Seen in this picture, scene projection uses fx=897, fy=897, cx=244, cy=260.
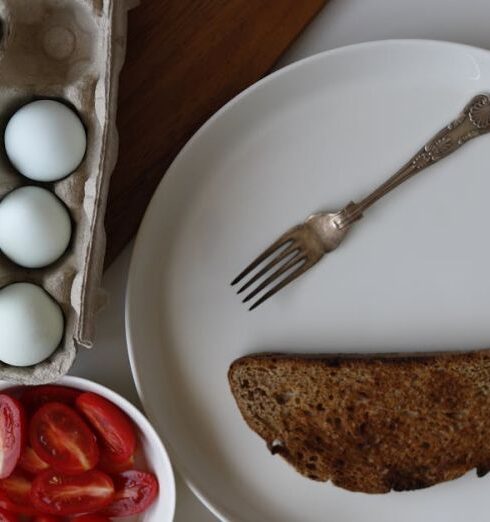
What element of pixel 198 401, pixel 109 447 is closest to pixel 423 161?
pixel 198 401

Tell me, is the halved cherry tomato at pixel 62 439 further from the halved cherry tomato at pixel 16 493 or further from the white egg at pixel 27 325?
the white egg at pixel 27 325

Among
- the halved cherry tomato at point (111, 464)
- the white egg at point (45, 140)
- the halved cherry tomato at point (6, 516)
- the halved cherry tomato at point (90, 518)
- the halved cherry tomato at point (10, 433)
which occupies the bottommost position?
the halved cherry tomato at point (6, 516)

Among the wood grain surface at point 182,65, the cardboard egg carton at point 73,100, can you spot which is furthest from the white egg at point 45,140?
the wood grain surface at point 182,65

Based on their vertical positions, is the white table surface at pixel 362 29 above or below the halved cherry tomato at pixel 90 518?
above

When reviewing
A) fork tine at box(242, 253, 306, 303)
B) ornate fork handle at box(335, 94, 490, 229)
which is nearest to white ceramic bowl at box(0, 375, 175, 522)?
fork tine at box(242, 253, 306, 303)

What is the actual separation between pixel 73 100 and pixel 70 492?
0.53 metres

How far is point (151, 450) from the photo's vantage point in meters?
1.24

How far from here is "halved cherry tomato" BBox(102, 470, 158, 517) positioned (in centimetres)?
124

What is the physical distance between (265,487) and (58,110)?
599mm

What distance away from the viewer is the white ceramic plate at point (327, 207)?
4.03ft

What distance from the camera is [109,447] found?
1.25 meters

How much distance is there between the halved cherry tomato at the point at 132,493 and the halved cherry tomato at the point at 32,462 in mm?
102

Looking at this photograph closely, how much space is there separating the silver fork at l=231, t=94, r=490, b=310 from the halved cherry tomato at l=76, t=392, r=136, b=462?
239 mm

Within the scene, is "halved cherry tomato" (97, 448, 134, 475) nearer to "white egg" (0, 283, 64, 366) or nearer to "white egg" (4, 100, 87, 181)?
"white egg" (0, 283, 64, 366)
